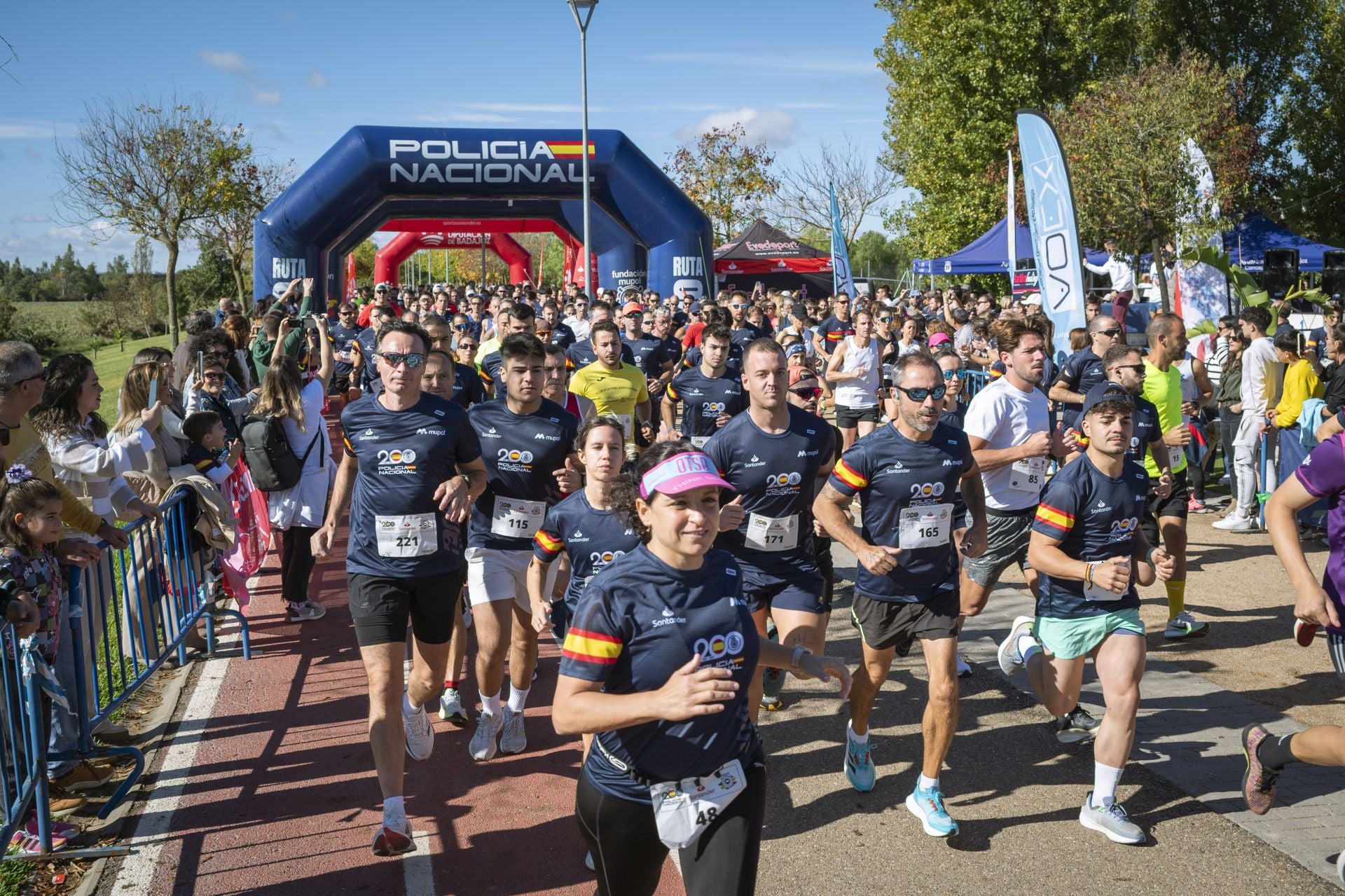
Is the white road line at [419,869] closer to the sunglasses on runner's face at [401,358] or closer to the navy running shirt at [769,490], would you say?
the navy running shirt at [769,490]

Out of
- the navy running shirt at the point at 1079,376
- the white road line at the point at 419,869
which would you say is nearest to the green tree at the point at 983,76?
the navy running shirt at the point at 1079,376

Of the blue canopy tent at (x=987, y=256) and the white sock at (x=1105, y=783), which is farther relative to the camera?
Answer: the blue canopy tent at (x=987, y=256)

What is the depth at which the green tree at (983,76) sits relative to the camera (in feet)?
103

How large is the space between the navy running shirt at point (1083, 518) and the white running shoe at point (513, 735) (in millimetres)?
2617

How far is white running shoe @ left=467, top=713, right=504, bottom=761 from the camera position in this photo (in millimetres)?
5516

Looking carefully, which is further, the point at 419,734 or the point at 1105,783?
the point at 419,734

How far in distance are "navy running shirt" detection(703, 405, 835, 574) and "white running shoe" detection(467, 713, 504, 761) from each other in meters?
1.53

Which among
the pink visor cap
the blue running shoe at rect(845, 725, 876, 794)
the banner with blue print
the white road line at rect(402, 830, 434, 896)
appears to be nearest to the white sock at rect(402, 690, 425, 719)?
the white road line at rect(402, 830, 434, 896)

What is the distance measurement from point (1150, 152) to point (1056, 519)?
69.5ft

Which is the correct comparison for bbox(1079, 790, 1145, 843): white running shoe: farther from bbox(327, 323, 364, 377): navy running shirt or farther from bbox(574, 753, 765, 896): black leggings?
bbox(327, 323, 364, 377): navy running shirt

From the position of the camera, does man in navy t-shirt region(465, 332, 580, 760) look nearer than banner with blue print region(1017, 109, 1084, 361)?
Yes

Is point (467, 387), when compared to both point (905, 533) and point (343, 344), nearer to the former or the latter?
point (905, 533)

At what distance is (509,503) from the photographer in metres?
5.53

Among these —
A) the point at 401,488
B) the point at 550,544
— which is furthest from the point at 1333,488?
the point at 401,488
